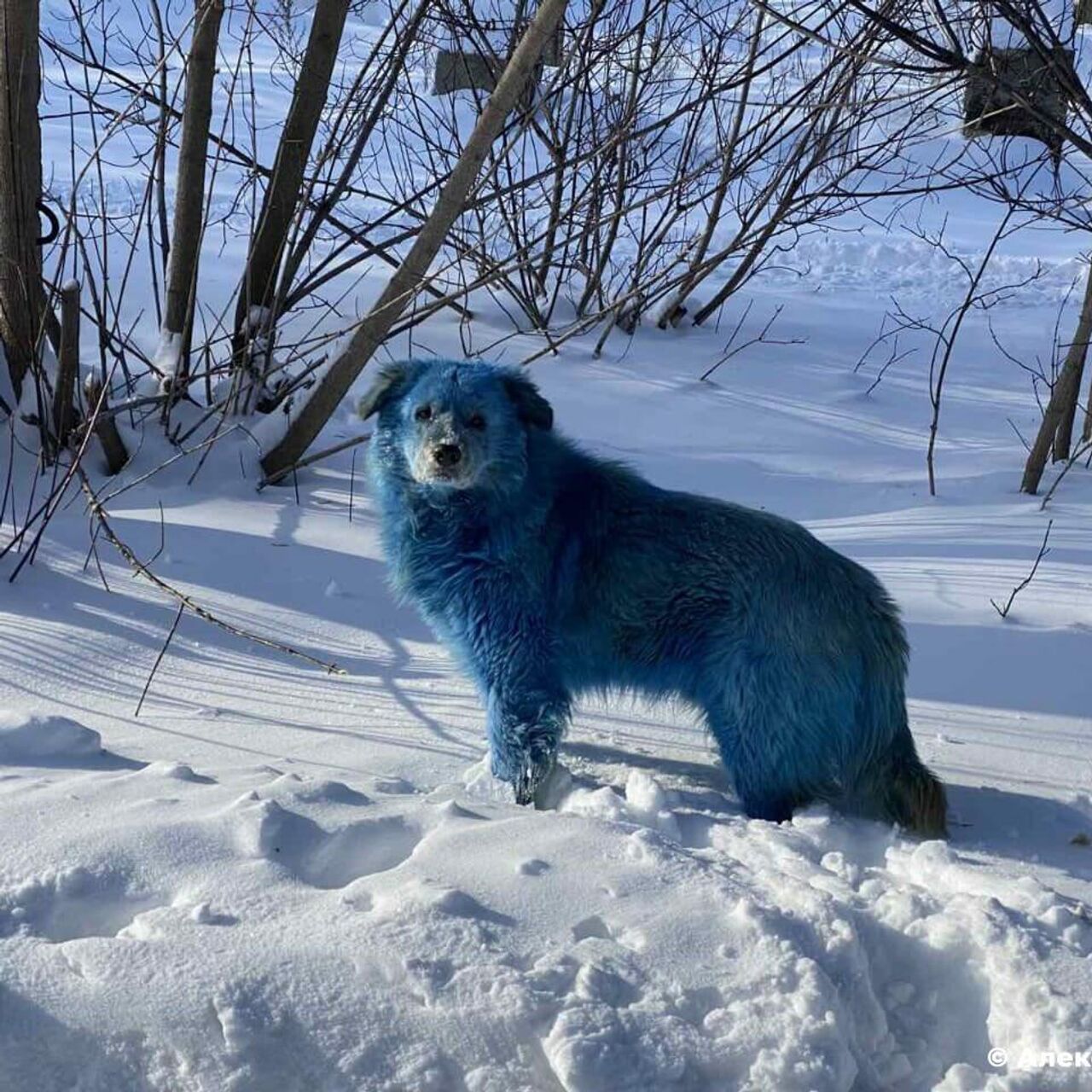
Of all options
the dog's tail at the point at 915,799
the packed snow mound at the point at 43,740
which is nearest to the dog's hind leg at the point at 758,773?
the dog's tail at the point at 915,799

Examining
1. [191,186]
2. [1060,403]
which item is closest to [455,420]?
[191,186]

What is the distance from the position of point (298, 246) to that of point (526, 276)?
391 centimetres

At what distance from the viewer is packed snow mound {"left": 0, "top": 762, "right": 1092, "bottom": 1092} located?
2.32 metres

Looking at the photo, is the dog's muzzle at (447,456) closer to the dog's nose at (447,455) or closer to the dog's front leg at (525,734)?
the dog's nose at (447,455)

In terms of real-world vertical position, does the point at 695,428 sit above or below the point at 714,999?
above

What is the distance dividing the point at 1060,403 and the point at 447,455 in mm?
5265

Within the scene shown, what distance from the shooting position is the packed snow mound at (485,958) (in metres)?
2.32

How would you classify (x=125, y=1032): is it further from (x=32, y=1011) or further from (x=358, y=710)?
(x=358, y=710)

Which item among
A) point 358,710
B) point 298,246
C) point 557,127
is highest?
point 557,127

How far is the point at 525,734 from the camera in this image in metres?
3.78

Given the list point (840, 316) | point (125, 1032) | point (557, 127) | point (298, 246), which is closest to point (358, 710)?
point (125, 1032)

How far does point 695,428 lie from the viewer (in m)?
9.16

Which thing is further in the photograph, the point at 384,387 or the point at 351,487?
the point at 351,487

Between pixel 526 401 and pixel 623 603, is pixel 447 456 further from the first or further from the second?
pixel 623 603
